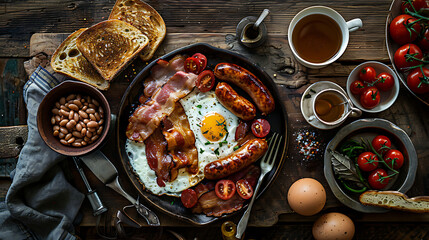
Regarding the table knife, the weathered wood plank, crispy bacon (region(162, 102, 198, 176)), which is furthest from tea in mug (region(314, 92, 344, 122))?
the table knife

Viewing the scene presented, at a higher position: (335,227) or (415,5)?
(415,5)

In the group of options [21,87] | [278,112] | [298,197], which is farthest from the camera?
[21,87]

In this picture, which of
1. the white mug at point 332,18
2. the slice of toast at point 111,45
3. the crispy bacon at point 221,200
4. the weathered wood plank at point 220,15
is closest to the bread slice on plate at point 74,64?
the slice of toast at point 111,45

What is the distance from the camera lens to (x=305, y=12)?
298cm

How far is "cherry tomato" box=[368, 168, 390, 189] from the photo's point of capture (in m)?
2.92

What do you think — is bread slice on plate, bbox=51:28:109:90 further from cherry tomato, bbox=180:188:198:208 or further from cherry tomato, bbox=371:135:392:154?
cherry tomato, bbox=371:135:392:154

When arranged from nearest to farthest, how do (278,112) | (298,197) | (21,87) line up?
(298,197)
(278,112)
(21,87)

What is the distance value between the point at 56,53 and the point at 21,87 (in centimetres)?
64

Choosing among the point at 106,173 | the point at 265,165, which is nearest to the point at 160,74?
the point at 106,173

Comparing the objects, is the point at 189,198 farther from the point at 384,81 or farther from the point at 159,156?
the point at 384,81

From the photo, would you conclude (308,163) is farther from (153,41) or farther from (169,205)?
(153,41)

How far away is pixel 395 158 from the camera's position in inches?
115

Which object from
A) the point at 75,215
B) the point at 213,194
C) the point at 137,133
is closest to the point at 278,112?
the point at 213,194

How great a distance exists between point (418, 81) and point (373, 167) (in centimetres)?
90
